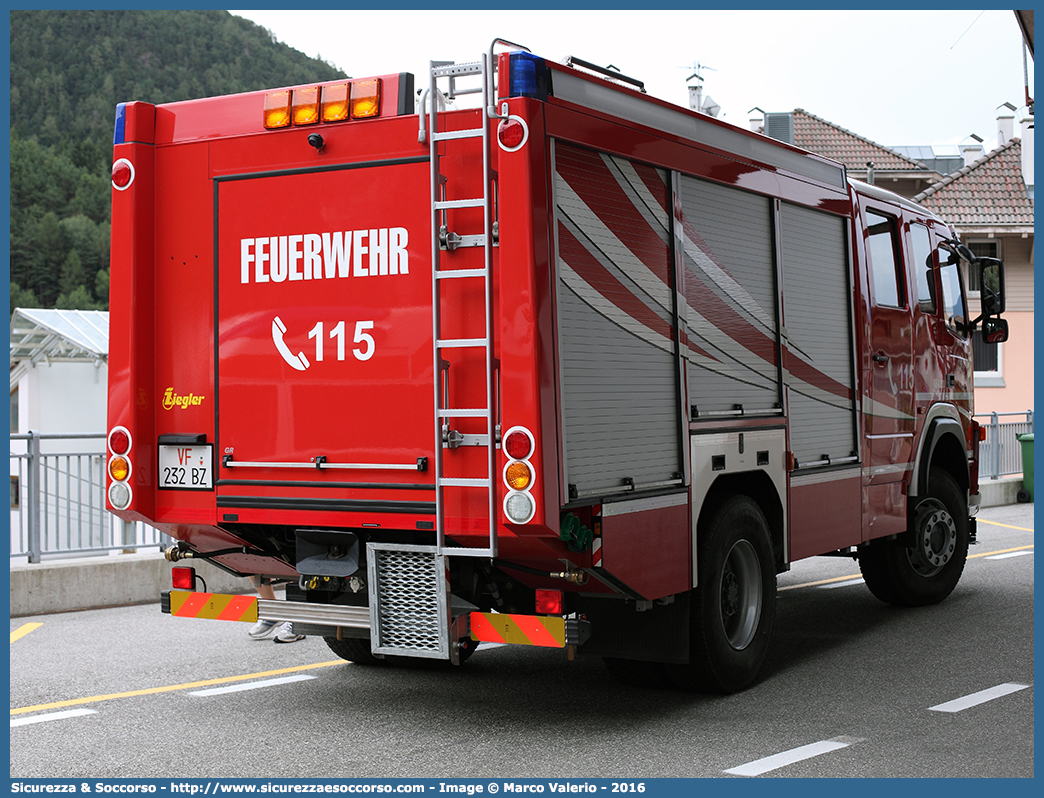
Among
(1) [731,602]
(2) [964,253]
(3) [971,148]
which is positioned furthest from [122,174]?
(3) [971,148]

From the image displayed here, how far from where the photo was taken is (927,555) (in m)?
9.80

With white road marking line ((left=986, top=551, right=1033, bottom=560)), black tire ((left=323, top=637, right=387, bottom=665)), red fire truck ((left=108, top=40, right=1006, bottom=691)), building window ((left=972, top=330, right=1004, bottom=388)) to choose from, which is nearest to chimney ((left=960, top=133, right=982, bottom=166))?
building window ((left=972, top=330, right=1004, bottom=388))

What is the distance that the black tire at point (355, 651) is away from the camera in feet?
25.0

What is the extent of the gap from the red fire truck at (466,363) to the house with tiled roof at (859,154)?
30593 mm

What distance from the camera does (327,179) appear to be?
20.1 ft

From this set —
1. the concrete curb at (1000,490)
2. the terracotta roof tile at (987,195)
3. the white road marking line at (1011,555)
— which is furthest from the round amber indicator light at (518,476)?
the terracotta roof tile at (987,195)

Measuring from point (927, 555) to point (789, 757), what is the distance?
4.72m

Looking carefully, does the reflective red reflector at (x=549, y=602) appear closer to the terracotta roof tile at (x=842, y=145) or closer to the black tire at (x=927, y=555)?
the black tire at (x=927, y=555)

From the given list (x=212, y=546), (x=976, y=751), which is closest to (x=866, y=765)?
(x=976, y=751)

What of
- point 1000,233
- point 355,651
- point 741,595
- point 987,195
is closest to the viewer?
point 741,595

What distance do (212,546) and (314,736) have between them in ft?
4.18

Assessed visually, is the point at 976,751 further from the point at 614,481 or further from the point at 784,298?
the point at 784,298

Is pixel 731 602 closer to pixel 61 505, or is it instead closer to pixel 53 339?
pixel 61 505

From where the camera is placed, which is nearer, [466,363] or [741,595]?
[466,363]
